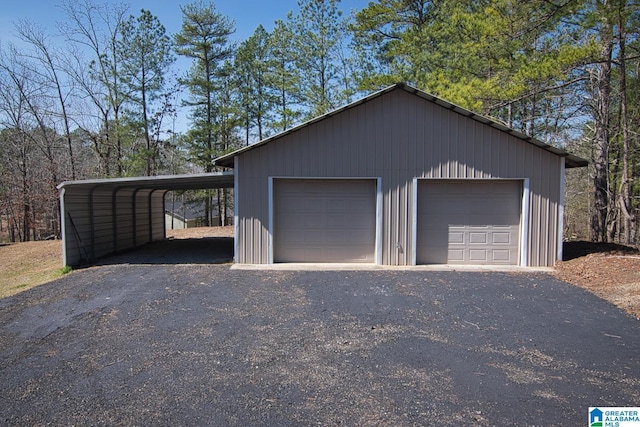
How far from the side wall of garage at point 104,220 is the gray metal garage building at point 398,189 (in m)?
0.29

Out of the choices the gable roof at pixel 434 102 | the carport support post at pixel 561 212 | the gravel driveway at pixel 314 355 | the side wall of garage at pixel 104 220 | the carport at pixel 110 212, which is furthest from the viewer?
the side wall of garage at pixel 104 220

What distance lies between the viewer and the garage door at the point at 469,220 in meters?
8.59

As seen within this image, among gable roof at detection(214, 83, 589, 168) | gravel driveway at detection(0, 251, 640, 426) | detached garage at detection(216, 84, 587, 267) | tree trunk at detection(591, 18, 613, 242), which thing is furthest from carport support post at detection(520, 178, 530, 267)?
tree trunk at detection(591, 18, 613, 242)

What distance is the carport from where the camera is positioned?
28.5ft

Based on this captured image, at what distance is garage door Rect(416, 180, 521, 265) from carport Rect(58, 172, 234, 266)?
4776 millimetres

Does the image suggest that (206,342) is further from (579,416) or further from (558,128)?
(558,128)

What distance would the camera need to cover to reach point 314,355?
381 cm

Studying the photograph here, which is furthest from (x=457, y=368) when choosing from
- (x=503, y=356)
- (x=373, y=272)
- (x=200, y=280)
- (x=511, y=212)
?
(x=511, y=212)

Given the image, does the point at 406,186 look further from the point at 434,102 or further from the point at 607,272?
the point at 607,272

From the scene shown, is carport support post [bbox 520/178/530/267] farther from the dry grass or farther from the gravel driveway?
the dry grass

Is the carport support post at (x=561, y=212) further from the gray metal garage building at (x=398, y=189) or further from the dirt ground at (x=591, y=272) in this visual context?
the dirt ground at (x=591, y=272)

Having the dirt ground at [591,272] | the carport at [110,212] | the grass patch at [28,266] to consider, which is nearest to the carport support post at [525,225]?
the dirt ground at [591,272]

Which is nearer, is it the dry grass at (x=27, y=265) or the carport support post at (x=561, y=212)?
the dry grass at (x=27, y=265)

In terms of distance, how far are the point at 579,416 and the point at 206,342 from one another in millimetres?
3475
